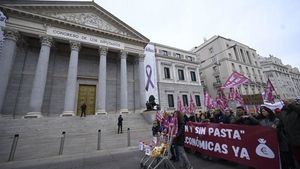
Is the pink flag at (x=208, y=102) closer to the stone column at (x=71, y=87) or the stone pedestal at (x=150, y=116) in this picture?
the stone pedestal at (x=150, y=116)

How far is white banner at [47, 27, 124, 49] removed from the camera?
50.8 feet

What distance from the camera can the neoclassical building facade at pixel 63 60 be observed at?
13711 mm

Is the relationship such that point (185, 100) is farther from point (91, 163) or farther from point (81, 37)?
point (91, 163)

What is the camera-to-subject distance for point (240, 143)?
173 inches

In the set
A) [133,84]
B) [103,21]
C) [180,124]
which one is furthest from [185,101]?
[180,124]

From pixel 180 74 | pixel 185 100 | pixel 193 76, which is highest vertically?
pixel 180 74

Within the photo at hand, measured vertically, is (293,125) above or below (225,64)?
below

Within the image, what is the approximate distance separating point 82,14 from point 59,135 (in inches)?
568

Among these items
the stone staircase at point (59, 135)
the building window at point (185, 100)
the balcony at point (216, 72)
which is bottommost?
the stone staircase at point (59, 135)

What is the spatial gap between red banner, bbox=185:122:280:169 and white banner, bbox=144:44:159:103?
52.5 feet

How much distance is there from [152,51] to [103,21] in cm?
889

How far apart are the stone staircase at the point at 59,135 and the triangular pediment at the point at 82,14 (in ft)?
35.6

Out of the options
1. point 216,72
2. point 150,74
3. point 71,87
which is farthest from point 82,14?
point 216,72

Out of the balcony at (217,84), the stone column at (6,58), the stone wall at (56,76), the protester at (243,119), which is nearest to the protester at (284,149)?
the protester at (243,119)
